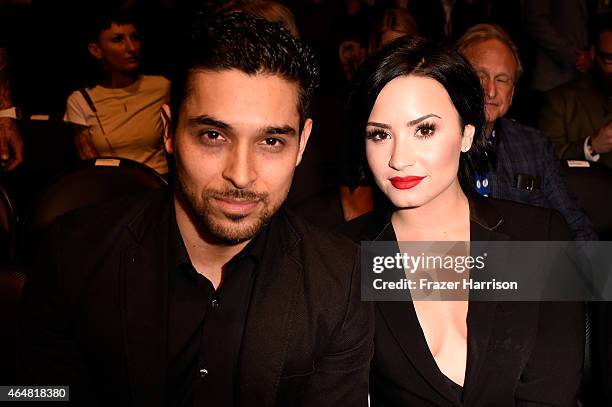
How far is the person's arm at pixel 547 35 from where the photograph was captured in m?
4.65

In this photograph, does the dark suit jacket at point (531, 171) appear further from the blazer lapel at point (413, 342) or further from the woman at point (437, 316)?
the blazer lapel at point (413, 342)

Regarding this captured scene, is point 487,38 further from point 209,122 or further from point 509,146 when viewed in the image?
point 209,122

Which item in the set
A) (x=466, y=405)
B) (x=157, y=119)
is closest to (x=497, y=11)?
(x=157, y=119)

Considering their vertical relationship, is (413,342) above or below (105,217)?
below

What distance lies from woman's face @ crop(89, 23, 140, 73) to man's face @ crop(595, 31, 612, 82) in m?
2.82

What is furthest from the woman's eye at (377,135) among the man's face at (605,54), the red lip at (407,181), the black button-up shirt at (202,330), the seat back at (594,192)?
the man's face at (605,54)

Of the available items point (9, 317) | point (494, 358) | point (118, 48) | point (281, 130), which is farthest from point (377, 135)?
point (118, 48)

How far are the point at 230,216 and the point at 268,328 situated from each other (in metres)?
0.28

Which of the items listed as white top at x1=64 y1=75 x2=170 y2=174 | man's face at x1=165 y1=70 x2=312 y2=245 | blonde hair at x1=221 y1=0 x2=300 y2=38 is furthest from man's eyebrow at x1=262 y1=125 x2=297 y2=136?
white top at x1=64 y1=75 x2=170 y2=174

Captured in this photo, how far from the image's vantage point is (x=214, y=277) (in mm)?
1466

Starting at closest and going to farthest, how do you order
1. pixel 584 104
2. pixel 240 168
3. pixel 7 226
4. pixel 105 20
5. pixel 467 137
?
pixel 240 168, pixel 467 137, pixel 7 226, pixel 105 20, pixel 584 104

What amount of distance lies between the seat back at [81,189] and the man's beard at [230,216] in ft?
3.12

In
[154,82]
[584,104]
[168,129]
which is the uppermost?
[154,82]

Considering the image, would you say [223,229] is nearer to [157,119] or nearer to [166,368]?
[166,368]
